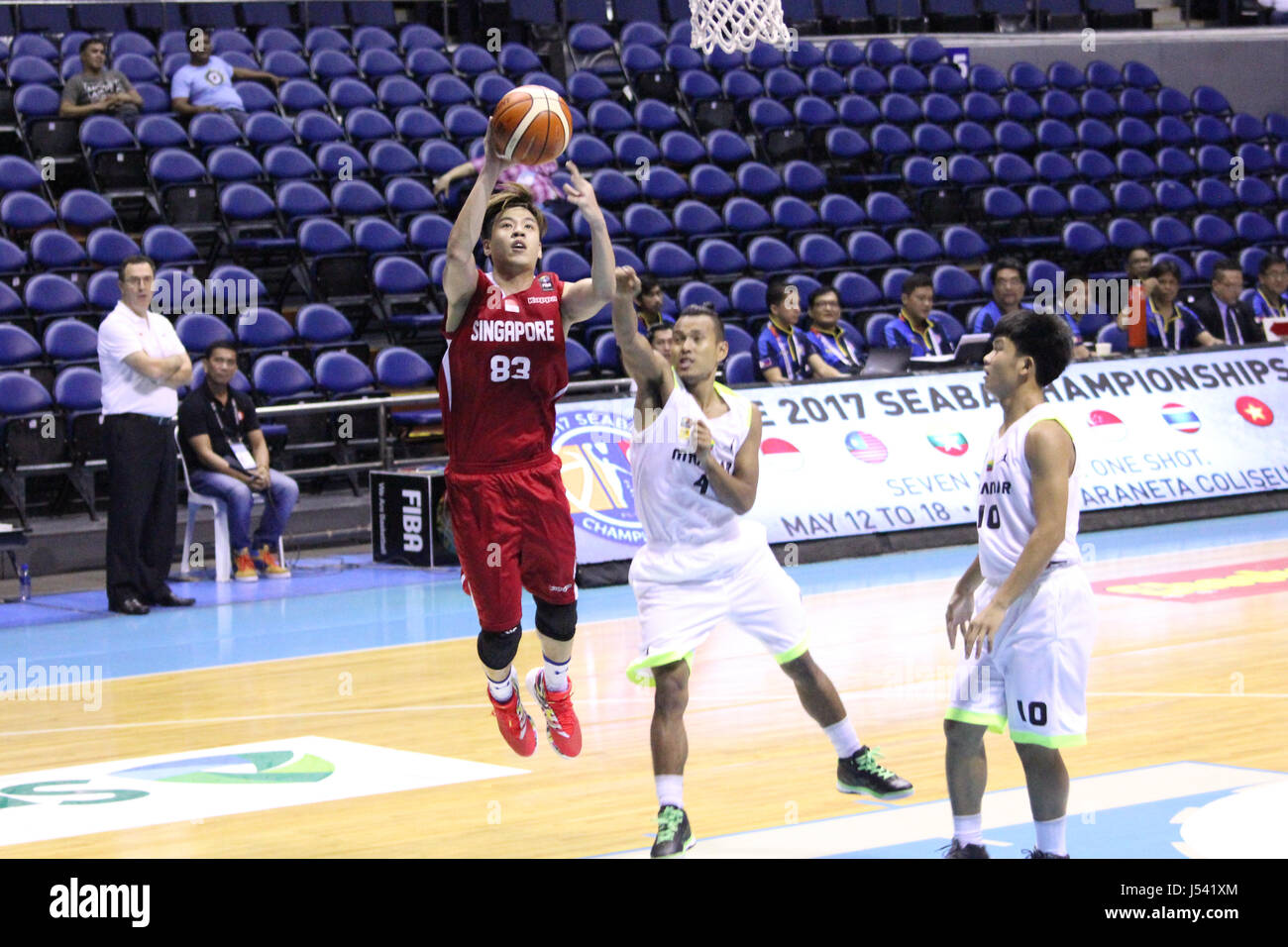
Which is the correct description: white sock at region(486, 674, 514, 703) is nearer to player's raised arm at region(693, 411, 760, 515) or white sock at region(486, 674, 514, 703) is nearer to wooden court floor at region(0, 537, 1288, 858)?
wooden court floor at region(0, 537, 1288, 858)

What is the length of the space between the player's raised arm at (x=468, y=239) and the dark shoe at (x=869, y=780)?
2074 millimetres

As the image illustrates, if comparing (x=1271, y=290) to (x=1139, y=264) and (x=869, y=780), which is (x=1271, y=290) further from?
(x=869, y=780)

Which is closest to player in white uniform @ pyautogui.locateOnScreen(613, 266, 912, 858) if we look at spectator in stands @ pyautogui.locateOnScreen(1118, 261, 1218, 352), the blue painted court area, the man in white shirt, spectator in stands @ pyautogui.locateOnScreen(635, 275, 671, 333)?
the blue painted court area

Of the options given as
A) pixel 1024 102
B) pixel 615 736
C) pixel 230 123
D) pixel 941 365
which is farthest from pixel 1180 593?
pixel 1024 102

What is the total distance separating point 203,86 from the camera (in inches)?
599

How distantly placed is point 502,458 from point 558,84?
11.9 m

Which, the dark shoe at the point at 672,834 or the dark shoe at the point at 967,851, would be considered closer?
the dark shoe at the point at 967,851

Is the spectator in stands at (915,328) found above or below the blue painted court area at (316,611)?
above

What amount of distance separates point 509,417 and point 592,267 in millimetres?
624

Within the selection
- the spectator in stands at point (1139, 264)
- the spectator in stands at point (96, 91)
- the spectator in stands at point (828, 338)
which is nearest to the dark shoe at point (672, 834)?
the spectator in stands at point (828, 338)

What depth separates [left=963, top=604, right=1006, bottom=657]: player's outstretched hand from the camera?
471cm

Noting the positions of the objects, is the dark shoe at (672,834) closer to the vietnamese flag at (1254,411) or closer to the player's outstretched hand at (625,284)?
the player's outstretched hand at (625,284)

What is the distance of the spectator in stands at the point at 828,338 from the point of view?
40.8ft

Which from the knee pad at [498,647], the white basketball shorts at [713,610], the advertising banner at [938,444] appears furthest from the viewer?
the advertising banner at [938,444]
